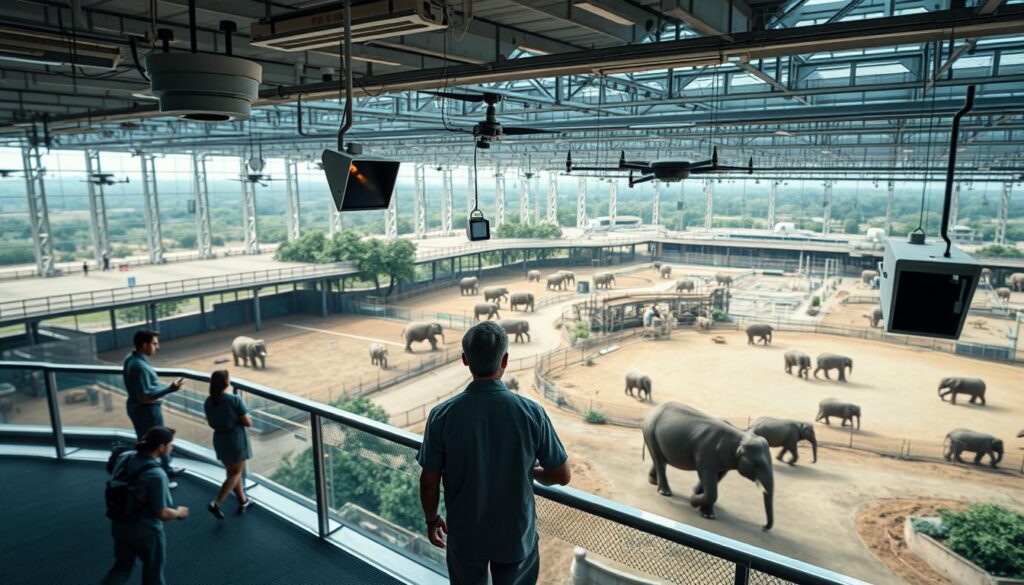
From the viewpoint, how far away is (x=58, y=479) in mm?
4230

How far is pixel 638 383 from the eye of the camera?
17.3 m

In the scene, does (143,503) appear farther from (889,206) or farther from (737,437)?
(889,206)

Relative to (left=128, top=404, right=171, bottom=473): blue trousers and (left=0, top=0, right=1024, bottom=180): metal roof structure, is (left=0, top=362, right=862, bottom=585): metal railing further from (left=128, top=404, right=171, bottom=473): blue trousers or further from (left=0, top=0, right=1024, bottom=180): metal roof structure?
(left=0, top=0, right=1024, bottom=180): metal roof structure

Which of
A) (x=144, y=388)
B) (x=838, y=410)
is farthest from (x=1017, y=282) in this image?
(x=144, y=388)

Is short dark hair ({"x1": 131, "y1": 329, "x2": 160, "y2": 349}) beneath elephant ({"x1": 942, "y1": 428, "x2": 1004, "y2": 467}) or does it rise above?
above

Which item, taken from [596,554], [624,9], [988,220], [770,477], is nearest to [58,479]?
[596,554]

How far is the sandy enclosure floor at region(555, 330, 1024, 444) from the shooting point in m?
15.8

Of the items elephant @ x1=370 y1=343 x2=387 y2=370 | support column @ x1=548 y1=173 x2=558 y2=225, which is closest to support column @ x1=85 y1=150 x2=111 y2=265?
elephant @ x1=370 y1=343 x2=387 y2=370

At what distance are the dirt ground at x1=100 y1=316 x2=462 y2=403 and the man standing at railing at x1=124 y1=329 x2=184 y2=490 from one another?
12.4m

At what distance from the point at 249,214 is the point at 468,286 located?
11501mm

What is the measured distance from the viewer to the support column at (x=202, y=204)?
29.6 m

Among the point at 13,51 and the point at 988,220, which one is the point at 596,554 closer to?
the point at 13,51

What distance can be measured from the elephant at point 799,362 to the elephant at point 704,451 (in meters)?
9.15

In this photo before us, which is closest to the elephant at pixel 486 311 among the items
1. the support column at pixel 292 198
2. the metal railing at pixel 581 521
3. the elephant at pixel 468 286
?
the elephant at pixel 468 286
